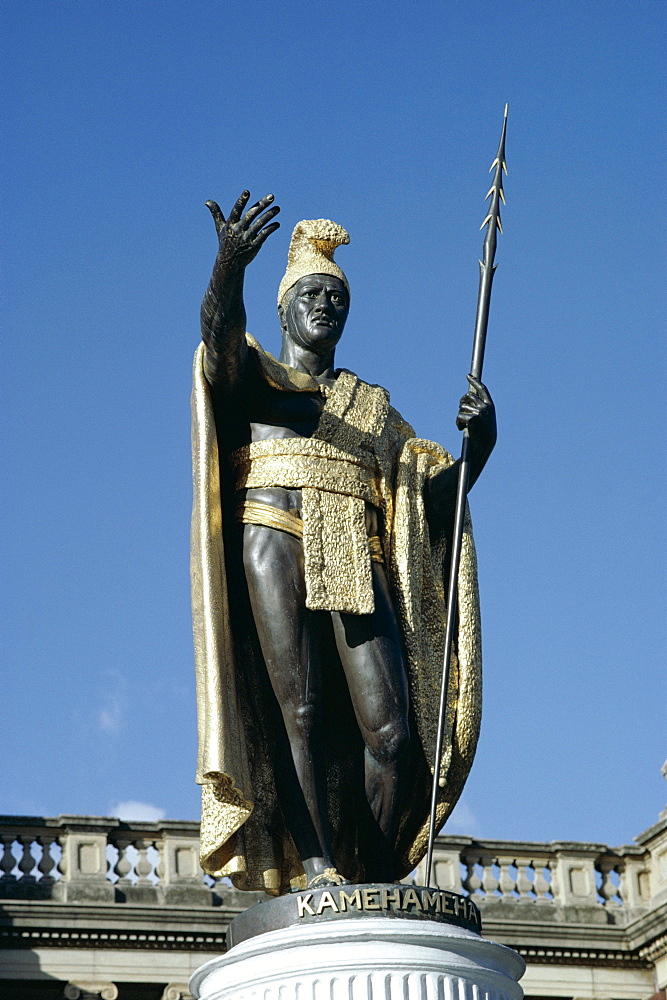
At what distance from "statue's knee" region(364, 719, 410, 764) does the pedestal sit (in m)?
0.64

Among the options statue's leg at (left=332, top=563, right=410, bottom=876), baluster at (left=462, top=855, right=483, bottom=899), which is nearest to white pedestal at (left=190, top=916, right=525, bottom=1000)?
statue's leg at (left=332, top=563, right=410, bottom=876)

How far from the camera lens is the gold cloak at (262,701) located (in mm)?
6695

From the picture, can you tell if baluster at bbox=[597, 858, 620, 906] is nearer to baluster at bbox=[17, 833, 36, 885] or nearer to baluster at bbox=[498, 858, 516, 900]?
baluster at bbox=[498, 858, 516, 900]

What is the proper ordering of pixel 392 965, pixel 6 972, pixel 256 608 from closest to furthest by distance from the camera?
1. pixel 392 965
2. pixel 256 608
3. pixel 6 972

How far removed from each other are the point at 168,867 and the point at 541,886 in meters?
5.12

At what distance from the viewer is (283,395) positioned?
7.16 meters

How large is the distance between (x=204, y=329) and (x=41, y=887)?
21.3m

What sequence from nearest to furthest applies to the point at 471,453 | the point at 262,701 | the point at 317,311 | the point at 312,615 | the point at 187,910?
the point at 312,615 → the point at 262,701 → the point at 471,453 → the point at 317,311 → the point at 187,910

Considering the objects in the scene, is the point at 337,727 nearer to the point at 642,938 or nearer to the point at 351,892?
the point at 351,892

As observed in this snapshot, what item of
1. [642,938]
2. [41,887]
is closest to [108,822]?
[41,887]

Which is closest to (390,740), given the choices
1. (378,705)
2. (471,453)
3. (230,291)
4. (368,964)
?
(378,705)

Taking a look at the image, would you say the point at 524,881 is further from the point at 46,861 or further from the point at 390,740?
the point at 390,740

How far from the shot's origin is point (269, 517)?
22.7 feet

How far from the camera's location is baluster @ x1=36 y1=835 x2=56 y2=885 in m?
27.3
